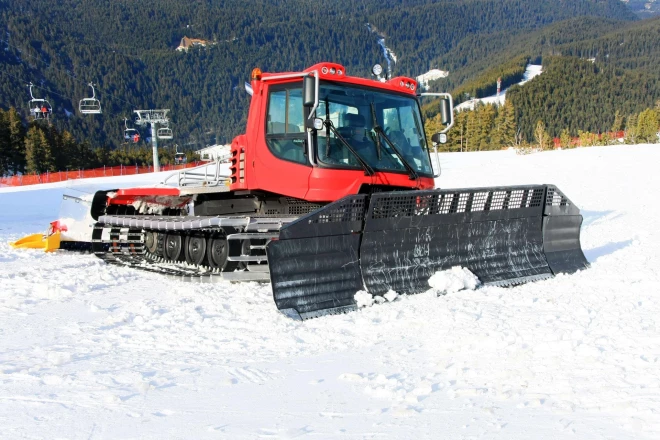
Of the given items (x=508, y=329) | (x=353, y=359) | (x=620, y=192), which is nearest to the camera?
(x=353, y=359)

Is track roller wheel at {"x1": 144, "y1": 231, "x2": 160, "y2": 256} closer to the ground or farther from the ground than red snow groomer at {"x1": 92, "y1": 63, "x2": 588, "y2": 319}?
closer to the ground

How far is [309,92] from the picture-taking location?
5578 millimetres

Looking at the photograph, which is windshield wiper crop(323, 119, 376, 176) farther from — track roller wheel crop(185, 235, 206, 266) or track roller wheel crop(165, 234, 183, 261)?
track roller wheel crop(165, 234, 183, 261)

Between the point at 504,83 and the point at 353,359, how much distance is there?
172475 millimetres

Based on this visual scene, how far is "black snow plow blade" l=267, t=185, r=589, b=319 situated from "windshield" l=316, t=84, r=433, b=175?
2.74 feet

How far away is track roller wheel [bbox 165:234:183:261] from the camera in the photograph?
8234 mm

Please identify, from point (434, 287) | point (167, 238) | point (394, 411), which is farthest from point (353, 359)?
point (167, 238)

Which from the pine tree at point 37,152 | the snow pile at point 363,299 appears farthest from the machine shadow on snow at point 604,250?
the pine tree at point 37,152

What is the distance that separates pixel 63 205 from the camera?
10039mm

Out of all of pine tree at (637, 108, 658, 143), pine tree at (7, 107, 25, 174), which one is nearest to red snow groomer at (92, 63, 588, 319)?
pine tree at (637, 108, 658, 143)

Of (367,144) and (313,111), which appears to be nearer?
(313,111)

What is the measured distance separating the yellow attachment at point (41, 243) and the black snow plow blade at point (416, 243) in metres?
6.31

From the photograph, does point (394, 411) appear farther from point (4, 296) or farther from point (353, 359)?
point (4, 296)

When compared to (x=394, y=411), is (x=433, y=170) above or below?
above
